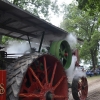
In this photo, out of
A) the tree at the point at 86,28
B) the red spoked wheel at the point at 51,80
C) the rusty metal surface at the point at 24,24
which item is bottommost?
the red spoked wheel at the point at 51,80

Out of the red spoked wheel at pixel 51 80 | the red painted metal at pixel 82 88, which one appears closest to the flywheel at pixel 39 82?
the red spoked wheel at pixel 51 80

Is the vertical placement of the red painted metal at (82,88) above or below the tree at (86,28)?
below

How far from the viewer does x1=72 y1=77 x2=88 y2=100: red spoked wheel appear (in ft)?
28.0

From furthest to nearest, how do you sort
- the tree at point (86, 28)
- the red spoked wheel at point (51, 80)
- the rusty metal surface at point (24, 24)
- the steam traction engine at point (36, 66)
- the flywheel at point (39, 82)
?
the tree at point (86, 28)
the red spoked wheel at point (51, 80)
the rusty metal surface at point (24, 24)
the steam traction engine at point (36, 66)
the flywheel at point (39, 82)

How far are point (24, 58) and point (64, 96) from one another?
70.1 inches

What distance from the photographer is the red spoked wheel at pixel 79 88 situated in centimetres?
854

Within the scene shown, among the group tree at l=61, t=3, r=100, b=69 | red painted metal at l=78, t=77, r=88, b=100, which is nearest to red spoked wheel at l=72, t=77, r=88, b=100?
red painted metal at l=78, t=77, r=88, b=100

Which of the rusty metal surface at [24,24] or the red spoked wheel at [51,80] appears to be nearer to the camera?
the rusty metal surface at [24,24]

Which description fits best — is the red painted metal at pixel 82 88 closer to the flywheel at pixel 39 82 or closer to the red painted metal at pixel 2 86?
the flywheel at pixel 39 82

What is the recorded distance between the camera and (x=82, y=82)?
9.16 m

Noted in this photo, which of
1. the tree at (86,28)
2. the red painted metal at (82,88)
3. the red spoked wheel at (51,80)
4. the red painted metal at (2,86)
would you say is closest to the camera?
the red painted metal at (2,86)

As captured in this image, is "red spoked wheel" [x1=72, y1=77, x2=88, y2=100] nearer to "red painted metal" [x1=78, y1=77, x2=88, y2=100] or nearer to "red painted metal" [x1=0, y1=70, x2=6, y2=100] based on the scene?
"red painted metal" [x1=78, y1=77, x2=88, y2=100]

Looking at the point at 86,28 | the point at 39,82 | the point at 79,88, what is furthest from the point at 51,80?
the point at 86,28

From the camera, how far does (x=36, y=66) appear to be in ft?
21.0
